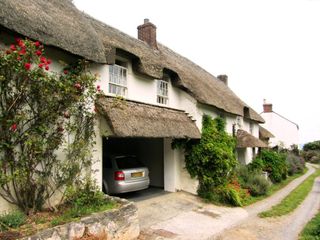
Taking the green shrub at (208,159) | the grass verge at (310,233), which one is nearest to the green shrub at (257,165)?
the green shrub at (208,159)

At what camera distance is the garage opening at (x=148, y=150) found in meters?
14.5

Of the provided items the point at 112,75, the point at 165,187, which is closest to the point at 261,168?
the point at 165,187

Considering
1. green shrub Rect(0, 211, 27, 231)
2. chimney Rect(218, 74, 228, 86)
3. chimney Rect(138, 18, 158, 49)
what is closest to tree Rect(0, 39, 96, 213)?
green shrub Rect(0, 211, 27, 231)

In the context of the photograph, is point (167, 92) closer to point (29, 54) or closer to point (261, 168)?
point (29, 54)

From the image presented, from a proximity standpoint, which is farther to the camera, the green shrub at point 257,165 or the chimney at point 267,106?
the chimney at point 267,106

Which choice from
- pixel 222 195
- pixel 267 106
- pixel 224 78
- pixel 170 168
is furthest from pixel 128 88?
pixel 267 106

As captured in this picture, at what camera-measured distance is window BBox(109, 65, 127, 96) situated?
411 inches

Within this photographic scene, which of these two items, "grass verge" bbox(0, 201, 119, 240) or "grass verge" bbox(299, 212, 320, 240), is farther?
"grass verge" bbox(299, 212, 320, 240)

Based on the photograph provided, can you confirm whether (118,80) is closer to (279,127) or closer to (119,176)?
(119,176)

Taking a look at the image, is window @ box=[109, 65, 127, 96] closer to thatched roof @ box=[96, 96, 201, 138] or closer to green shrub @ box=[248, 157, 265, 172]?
thatched roof @ box=[96, 96, 201, 138]

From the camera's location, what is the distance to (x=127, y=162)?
11.5 m

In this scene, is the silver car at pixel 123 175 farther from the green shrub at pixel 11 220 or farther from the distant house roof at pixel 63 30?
the green shrub at pixel 11 220

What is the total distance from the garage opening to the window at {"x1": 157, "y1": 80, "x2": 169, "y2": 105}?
213 cm

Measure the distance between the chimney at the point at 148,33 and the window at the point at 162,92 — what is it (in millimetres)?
3214
